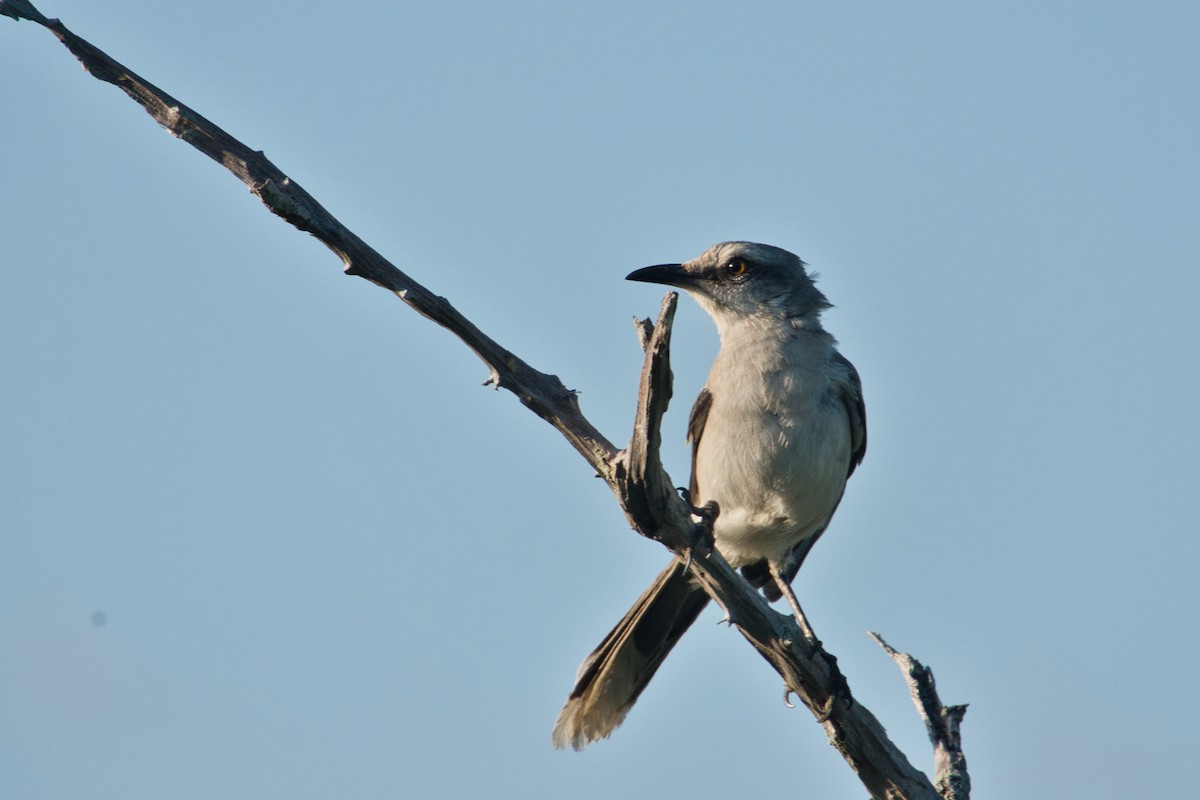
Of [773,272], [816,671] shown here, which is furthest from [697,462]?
[816,671]

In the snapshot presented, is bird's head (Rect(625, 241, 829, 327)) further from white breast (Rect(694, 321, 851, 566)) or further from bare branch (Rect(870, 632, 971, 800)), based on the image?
bare branch (Rect(870, 632, 971, 800))

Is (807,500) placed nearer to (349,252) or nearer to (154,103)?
(349,252)

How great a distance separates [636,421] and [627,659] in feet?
9.63

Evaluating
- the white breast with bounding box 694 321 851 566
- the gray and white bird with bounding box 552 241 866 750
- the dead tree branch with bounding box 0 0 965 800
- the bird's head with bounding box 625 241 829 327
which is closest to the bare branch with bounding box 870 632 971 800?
the dead tree branch with bounding box 0 0 965 800

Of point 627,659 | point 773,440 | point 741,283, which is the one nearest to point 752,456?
point 773,440

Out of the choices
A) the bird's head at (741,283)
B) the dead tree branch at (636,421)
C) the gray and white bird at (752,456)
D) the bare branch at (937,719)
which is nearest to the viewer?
the dead tree branch at (636,421)

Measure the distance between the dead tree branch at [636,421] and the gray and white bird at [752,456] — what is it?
89cm

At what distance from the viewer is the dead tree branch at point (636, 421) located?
4.73m

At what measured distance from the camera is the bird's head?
839 cm

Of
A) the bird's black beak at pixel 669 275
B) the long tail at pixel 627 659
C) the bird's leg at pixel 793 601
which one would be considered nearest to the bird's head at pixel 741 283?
the bird's black beak at pixel 669 275

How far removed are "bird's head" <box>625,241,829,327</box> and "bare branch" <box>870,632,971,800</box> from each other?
9.27ft

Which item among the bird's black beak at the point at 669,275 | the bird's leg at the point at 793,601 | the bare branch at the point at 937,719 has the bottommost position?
the bare branch at the point at 937,719

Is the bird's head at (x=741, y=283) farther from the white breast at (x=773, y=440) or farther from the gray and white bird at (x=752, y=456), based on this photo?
the white breast at (x=773, y=440)

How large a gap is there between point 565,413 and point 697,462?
9.36ft
